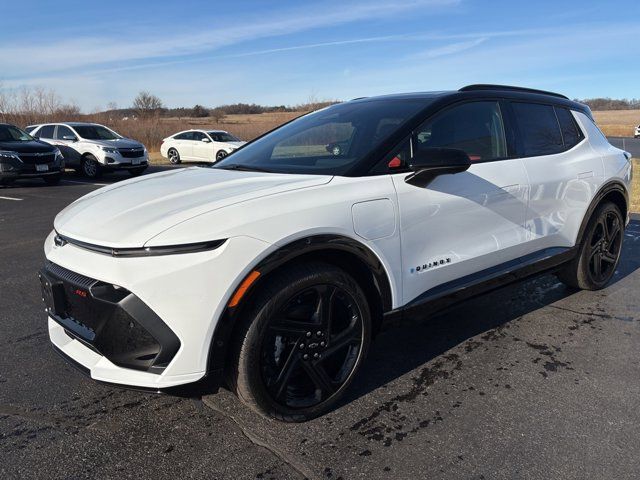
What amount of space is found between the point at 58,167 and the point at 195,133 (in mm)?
8301

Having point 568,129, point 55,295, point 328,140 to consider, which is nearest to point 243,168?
point 328,140

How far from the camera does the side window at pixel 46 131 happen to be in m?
15.7

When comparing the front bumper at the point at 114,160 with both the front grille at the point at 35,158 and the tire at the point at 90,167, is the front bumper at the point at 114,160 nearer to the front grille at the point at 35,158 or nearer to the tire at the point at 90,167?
the tire at the point at 90,167

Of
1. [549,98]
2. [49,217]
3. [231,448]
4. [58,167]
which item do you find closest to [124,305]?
[231,448]

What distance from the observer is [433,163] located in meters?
2.76

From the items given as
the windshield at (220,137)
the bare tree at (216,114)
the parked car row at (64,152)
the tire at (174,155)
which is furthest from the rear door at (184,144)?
the bare tree at (216,114)

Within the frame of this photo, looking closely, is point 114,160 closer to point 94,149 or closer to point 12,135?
point 94,149

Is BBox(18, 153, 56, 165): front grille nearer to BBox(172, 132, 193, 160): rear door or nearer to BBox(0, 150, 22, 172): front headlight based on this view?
BBox(0, 150, 22, 172): front headlight

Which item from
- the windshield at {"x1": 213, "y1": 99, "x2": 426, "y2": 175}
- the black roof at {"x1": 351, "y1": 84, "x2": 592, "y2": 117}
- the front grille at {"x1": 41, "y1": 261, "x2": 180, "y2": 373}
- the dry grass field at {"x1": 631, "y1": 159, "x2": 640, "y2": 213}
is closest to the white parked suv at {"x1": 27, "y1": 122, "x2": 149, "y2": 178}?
the windshield at {"x1": 213, "y1": 99, "x2": 426, "y2": 175}

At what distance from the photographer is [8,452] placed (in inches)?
93.1

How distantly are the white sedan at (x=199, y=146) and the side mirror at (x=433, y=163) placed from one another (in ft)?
57.3

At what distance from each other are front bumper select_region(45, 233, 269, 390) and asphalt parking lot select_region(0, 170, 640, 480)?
17.9 inches

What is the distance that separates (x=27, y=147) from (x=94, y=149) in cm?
204

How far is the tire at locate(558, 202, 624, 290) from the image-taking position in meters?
4.34
